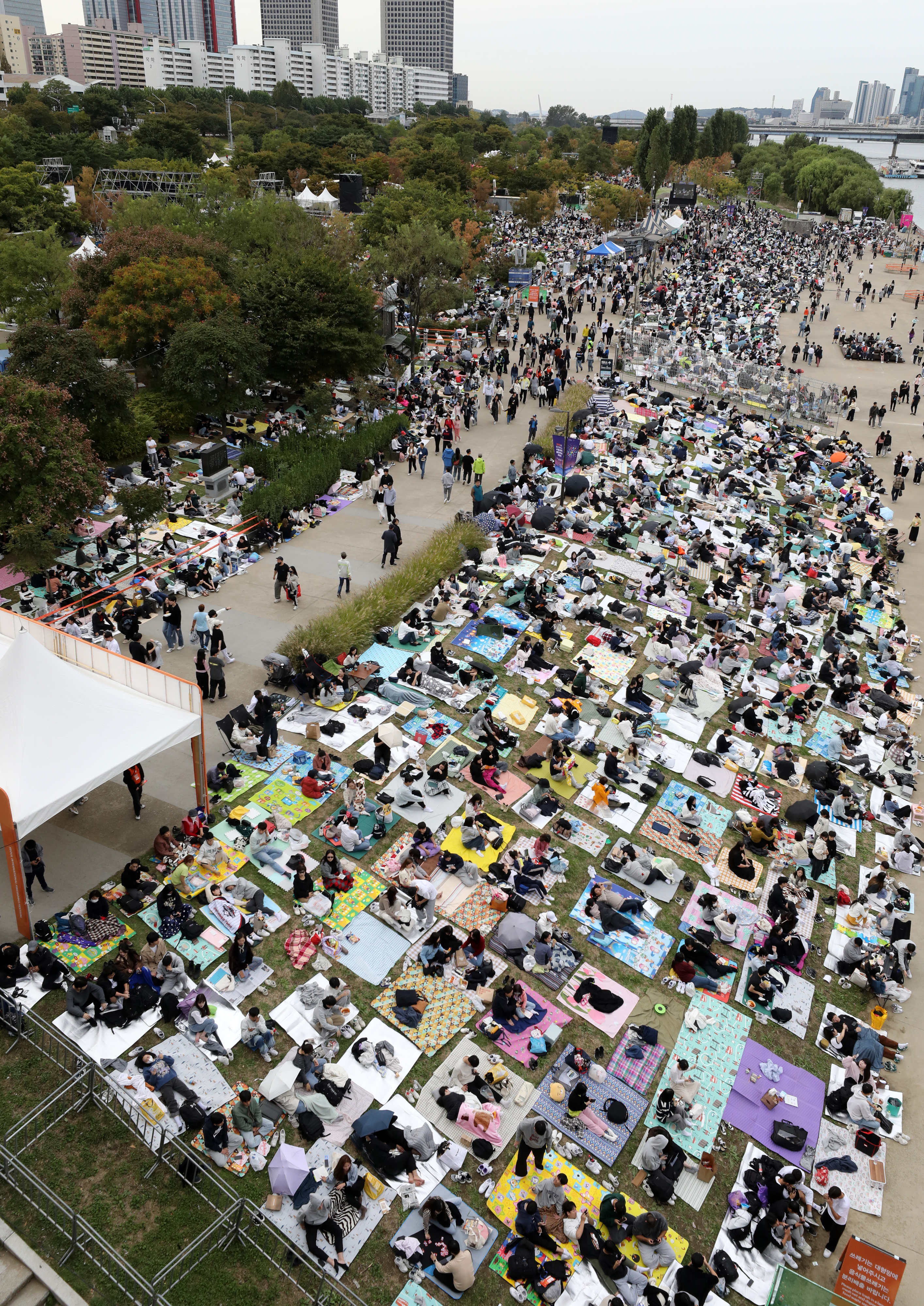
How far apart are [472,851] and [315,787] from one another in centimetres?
288

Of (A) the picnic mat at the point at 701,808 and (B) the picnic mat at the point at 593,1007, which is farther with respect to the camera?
(A) the picnic mat at the point at 701,808

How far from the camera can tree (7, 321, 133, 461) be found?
2323cm

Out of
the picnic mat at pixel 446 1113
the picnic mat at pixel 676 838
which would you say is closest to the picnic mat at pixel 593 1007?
the picnic mat at pixel 446 1113

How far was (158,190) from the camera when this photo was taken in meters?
59.8

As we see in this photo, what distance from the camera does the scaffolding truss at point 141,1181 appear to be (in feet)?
26.5

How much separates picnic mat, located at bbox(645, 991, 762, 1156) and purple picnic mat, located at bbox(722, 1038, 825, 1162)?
0.09m

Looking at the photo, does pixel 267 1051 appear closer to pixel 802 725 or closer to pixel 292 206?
pixel 802 725

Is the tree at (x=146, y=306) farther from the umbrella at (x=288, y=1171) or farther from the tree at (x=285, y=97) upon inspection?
the tree at (x=285, y=97)

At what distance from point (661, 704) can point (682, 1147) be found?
9567 mm

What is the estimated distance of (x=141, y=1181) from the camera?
8.96 m

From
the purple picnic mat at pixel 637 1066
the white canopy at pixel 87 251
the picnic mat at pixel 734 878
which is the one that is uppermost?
the white canopy at pixel 87 251

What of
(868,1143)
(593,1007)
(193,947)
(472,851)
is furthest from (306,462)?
(868,1143)

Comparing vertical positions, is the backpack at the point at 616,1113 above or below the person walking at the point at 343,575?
below

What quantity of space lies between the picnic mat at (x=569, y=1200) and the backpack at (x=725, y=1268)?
0.37 m
